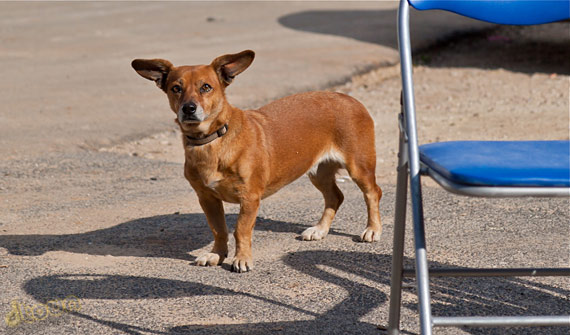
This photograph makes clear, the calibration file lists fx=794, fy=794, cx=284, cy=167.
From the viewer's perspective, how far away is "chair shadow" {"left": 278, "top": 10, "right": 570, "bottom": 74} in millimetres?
11375

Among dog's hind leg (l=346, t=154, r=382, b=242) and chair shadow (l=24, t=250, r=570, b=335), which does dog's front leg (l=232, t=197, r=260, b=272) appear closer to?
chair shadow (l=24, t=250, r=570, b=335)

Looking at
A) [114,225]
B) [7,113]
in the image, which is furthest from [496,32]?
[114,225]

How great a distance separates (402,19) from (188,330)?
1.49 meters

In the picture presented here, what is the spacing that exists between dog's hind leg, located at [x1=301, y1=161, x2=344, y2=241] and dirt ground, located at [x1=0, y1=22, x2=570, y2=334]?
10 centimetres

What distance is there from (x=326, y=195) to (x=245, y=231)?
0.77 m

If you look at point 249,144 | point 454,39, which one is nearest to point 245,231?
point 249,144

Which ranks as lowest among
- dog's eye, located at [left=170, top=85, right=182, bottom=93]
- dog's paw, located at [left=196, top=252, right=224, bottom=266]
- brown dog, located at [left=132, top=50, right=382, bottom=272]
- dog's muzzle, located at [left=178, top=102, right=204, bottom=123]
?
dog's paw, located at [left=196, top=252, right=224, bottom=266]

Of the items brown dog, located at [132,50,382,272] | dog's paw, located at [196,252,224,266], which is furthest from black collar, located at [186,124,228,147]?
dog's paw, located at [196,252,224,266]

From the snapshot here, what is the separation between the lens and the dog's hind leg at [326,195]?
178 inches

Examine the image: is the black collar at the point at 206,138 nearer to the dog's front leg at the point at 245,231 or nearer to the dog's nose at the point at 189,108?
the dog's nose at the point at 189,108

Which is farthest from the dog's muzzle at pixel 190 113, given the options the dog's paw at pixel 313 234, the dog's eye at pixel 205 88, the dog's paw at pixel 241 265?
the dog's paw at pixel 313 234

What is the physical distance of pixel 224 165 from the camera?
3.99 m

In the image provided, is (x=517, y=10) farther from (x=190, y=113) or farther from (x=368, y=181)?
(x=368, y=181)

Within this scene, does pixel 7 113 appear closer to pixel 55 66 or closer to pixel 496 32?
pixel 55 66
